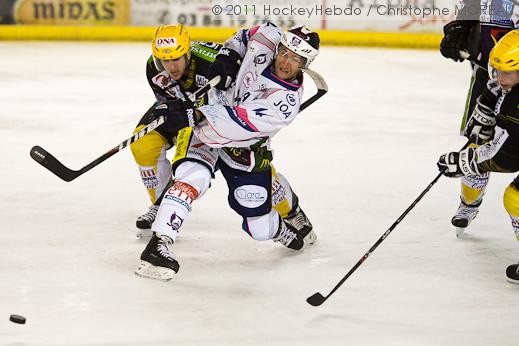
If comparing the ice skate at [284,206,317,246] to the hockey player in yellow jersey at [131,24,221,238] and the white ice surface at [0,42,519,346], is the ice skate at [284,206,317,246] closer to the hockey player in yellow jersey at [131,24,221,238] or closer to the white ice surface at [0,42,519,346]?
the white ice surface at [0,42,519,346]

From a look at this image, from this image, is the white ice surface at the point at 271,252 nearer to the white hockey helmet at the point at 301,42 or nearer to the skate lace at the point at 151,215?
the skate lace at the point at 151,215

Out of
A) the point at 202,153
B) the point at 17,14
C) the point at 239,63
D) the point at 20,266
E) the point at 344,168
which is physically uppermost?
the point at 239,63

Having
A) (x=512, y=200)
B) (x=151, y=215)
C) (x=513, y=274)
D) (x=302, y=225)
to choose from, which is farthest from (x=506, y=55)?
(x=151, y=215)

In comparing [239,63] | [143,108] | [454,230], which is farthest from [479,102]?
[143,108]

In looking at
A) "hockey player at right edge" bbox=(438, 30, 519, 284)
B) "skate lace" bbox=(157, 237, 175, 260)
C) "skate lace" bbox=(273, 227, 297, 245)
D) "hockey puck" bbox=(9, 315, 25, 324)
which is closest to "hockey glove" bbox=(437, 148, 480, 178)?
"hockey player at right edge" bbox=(438, 30, 519, 284)

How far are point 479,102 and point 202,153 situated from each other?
3.45 ft

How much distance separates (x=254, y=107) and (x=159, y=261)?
597mm

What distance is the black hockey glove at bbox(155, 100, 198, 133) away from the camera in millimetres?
2828

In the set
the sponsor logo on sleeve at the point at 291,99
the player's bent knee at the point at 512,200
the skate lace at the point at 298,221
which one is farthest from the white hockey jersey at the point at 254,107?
the player's bent knee at the point at 512,200

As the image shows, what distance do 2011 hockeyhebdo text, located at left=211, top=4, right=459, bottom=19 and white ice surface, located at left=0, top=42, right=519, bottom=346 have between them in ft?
8.90

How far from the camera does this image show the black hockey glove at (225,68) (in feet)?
9.79

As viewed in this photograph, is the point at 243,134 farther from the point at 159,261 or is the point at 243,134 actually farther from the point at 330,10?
the point at 330,10

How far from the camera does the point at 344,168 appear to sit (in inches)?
175

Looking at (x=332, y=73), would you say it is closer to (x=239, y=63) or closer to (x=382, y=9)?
(x=382, y=9)
